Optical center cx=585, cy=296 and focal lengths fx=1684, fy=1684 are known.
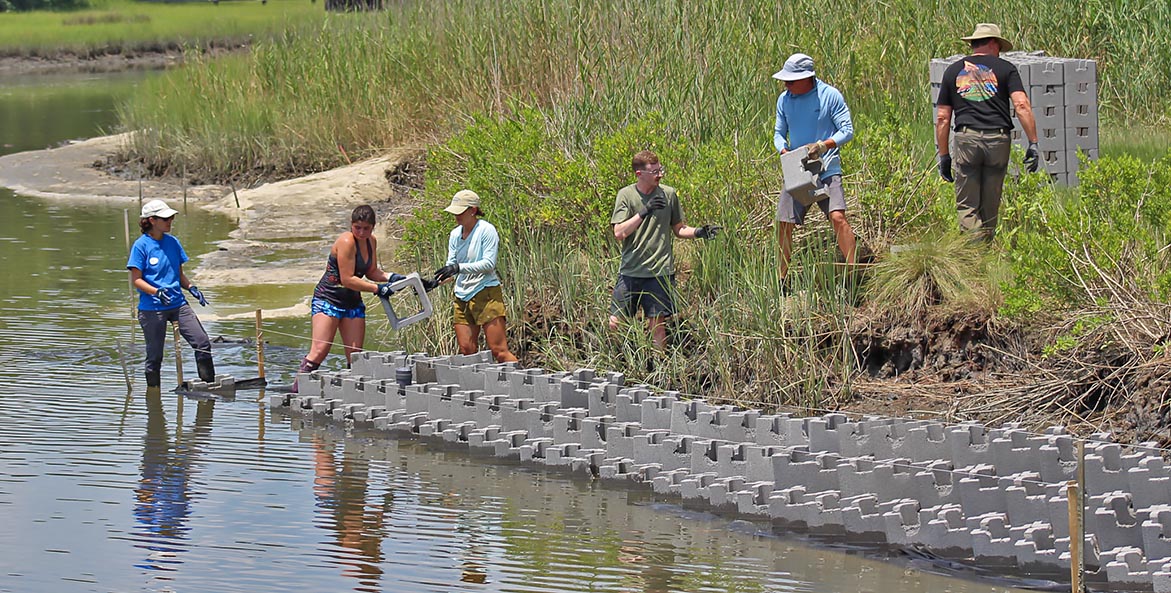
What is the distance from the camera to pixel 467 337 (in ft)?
34.9

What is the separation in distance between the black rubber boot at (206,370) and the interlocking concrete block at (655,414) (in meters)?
3.51

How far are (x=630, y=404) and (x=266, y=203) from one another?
34.8ft

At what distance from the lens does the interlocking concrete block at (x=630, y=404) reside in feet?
30.4

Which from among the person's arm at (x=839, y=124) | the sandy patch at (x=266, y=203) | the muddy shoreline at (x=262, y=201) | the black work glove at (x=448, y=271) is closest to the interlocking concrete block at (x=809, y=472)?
the person's arm at (x=839, y=124)

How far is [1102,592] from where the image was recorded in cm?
688

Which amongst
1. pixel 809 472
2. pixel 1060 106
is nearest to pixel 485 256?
pixel 809 472

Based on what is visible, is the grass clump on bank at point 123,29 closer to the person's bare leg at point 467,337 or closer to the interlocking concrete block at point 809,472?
the person's bare leg at point 467,337

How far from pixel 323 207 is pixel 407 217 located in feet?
9.41

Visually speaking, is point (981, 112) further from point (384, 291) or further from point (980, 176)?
point (384, 291)

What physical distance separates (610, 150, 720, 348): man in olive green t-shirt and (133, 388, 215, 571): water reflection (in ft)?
8.69

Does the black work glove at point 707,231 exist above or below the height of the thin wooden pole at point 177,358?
above

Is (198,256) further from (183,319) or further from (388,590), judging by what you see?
(388,590)

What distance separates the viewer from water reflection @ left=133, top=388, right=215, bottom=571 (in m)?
7.79

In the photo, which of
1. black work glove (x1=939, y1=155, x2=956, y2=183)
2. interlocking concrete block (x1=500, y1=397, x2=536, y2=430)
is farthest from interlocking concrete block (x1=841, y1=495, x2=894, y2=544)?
black work glove (x1=939, y1=155, x2=956, y2=183)
